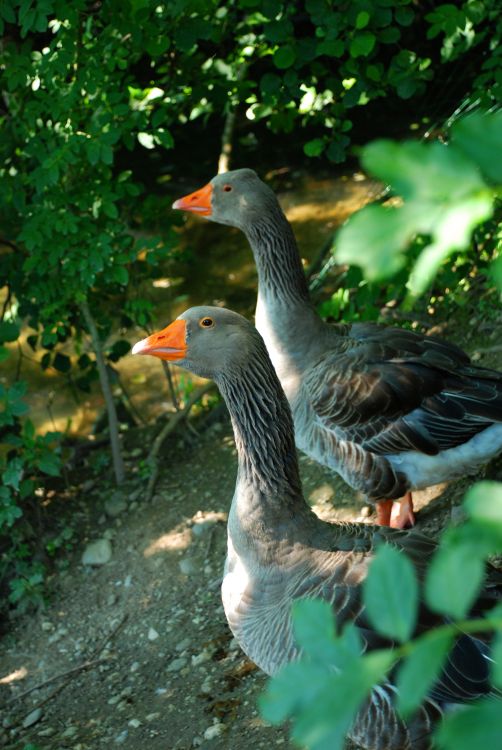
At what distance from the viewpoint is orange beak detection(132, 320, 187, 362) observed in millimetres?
3459

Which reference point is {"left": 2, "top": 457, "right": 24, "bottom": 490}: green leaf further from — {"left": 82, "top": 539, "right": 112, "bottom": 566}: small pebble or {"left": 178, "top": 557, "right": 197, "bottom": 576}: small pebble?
{"left": 178, "top": 557, "right": 197, "bottom": 576}: small pebble

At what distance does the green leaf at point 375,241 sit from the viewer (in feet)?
2.68

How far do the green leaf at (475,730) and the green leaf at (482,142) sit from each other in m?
0.48

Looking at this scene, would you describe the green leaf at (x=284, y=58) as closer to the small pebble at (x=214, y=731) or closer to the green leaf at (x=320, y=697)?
the small pebble at (x=214, y=731)

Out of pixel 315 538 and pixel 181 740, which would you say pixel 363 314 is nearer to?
pixel 315 538

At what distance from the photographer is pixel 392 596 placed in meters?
0.88

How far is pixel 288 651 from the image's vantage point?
3.03 meters

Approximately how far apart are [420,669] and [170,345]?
2713 millimetres

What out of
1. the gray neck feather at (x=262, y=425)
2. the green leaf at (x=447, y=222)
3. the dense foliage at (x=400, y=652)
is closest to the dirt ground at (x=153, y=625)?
the gray neck feather at (x=262, y=425)

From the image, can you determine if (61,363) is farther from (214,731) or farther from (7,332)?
(214,731)

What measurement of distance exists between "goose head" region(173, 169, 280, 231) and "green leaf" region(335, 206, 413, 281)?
404cm

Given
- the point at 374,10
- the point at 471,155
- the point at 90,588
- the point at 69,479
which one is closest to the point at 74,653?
the point at 90,588

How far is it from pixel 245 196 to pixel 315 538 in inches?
86.8

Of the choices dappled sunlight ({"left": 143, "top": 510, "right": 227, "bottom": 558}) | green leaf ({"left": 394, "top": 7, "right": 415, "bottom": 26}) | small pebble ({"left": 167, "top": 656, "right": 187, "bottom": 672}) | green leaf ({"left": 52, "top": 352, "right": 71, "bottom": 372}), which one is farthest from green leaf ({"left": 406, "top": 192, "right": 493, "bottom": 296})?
green leaf ({"left": 52, "top": 352, "right": 71, "bottom": 372})
